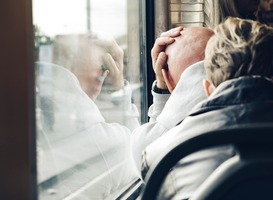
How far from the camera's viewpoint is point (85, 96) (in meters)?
1.50

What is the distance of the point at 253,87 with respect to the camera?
98 cm

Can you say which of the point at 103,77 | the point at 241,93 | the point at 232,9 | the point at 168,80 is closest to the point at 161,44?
the point at 168,80

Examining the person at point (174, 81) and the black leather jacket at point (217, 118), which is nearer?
the black leather jacket at point (217, 118)

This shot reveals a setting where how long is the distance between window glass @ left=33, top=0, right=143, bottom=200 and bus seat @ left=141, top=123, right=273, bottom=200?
1.17 feet

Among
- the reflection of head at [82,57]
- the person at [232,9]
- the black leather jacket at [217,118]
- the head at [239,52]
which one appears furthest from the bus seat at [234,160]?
the person at [232,9]

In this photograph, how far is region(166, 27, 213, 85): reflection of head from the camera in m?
1.49

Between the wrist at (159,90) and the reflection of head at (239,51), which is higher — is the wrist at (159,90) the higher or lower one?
the lower one

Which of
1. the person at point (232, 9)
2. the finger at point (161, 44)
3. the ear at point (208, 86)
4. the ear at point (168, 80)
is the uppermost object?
the person at point (232, 9)

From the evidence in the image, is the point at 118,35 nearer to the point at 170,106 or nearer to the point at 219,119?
the point at 170,106

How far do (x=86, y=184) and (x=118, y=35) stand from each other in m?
0.64

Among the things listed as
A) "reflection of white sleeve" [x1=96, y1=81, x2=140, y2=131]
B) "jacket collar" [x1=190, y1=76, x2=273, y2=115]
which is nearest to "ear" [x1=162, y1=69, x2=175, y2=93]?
"reflection of white sleeve" [x1=96, y1=81, x2=140, y2=131]

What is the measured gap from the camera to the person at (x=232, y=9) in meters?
2.38

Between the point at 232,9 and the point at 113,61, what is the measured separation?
0.96m

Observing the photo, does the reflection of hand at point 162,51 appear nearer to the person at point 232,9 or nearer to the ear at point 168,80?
the ear at point 168,80
